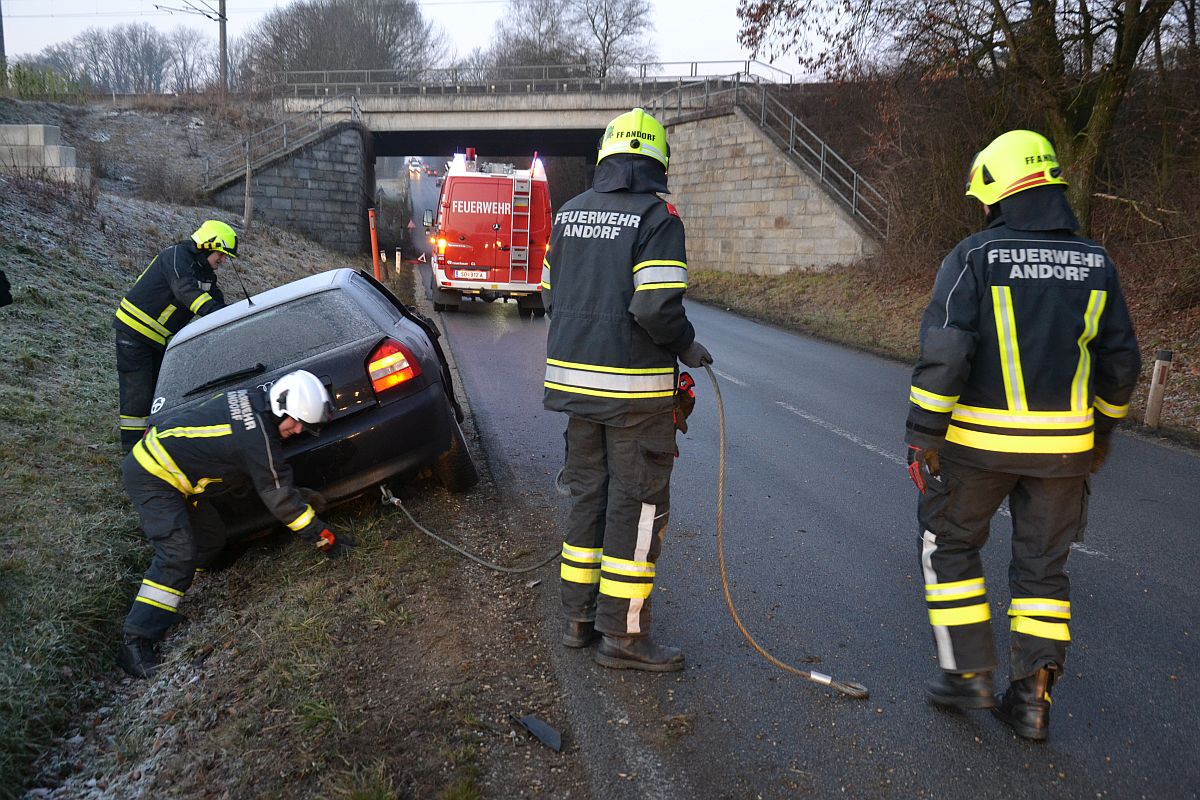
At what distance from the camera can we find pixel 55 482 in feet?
17.6

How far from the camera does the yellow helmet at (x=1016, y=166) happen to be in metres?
2.87

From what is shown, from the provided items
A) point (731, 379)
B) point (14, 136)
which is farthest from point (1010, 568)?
point (14, 136)

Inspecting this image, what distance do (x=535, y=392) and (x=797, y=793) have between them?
6.88m

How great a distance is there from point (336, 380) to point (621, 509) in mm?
2080

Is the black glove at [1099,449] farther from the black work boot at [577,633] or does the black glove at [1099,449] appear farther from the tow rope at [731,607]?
the black work boot at [577,633]

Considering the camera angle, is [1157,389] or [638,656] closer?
[638,656]

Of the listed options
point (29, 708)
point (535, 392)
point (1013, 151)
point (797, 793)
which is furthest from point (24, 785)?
point (535, 392)

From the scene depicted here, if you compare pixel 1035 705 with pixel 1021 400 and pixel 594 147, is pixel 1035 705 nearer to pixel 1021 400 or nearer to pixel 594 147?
pixel 1021 400

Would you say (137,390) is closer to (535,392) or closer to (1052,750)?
(535,392)

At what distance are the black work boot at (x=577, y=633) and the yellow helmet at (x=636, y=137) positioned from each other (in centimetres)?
187

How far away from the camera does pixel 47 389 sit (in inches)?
278

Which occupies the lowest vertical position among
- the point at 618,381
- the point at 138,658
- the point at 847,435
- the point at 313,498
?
the point at 138,658

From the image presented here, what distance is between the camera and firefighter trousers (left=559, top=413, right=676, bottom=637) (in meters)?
3.38

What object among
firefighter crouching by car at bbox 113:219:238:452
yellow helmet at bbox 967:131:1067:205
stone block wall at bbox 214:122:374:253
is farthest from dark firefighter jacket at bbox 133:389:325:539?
stone block wall at bbox 214:122:374:253
